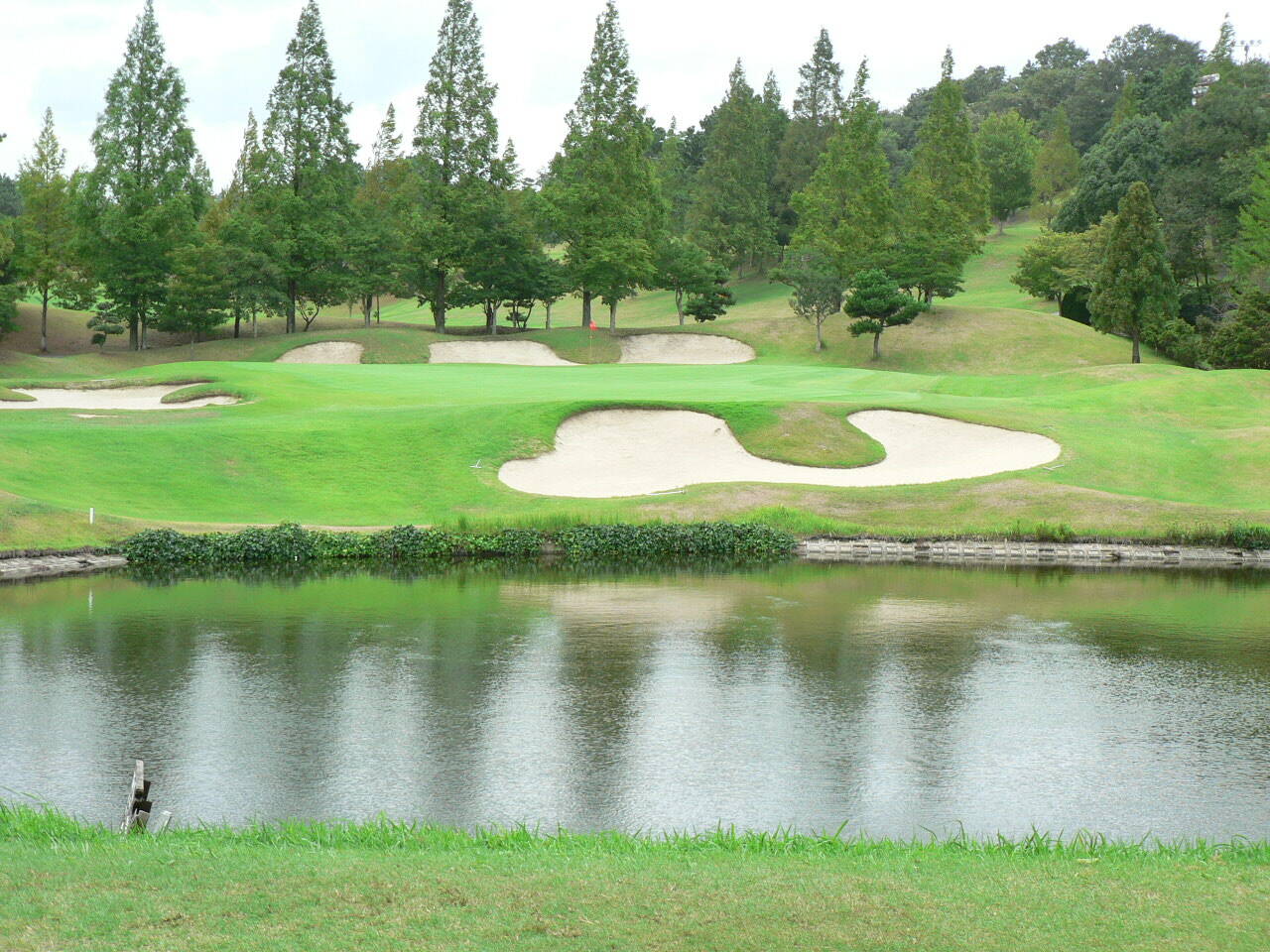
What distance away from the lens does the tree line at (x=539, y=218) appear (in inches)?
2793

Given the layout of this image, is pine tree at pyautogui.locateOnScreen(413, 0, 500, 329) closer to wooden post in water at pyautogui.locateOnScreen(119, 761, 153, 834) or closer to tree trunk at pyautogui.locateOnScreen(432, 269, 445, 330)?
tree trunk at pyautogui.locateOnScreen(432, 269, 445, 330)

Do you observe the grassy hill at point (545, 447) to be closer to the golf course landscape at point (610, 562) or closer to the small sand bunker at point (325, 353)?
the golf course landscape at point (610, 562)

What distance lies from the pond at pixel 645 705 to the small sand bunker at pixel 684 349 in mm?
46865

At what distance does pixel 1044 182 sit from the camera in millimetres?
126812

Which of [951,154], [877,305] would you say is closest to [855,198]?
[951,154]

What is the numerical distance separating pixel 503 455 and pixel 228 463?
26.4 ft

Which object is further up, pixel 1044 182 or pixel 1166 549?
pixel 1044 182

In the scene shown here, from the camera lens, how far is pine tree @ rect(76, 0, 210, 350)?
70375mm

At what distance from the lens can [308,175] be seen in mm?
77875

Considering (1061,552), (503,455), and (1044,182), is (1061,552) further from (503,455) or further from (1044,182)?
(1044,182)

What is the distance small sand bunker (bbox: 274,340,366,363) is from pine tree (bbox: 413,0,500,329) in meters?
10.4

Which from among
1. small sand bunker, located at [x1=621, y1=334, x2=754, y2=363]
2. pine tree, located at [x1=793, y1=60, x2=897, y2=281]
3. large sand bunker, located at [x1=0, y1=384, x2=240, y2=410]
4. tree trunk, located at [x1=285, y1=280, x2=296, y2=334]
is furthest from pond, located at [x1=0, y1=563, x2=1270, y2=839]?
pine tree, located at [x1=793, y1=60, x2=897, y2=281]

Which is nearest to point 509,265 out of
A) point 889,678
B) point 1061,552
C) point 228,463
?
point 228,463

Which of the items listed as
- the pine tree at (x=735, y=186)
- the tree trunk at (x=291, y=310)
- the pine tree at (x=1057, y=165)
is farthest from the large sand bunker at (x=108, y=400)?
the pine tree at (x=1057, y=165)
